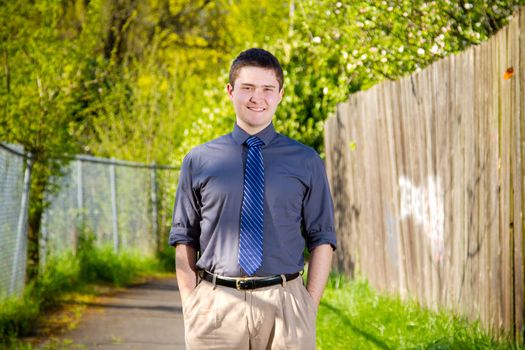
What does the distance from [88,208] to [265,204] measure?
415 inches

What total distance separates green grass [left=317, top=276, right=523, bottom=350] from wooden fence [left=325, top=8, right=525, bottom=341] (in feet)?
0.42

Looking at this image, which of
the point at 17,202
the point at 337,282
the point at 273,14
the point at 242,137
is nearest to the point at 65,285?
the point at 17,202

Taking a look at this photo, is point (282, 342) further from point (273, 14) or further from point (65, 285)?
point (273, 14)

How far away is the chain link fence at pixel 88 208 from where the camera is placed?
9211mm

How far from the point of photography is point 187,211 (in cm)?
373

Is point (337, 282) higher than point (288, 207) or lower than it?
lower

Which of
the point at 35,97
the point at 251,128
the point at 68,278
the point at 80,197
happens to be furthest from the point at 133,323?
the point at 251,128

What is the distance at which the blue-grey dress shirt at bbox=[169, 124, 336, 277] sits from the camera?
357cm

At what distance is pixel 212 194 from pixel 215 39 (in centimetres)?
2513

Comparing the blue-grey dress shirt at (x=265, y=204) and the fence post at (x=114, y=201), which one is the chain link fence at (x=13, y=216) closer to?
the fence post at (x=114, y=201)

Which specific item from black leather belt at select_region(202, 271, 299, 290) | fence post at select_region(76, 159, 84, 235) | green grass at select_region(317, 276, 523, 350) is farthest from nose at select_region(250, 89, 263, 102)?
fence post at select_region(76, 159, 84, 235)

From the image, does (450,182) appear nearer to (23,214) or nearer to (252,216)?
(252,216)

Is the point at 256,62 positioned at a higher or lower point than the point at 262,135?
higher

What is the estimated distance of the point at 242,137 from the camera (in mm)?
3740
